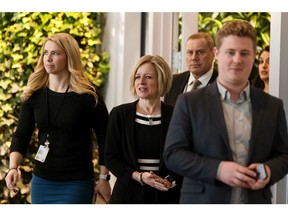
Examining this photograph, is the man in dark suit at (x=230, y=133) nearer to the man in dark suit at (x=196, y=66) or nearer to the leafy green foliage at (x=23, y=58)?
the man in dark suit at (x=196, y=66)

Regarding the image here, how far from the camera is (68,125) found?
352cm

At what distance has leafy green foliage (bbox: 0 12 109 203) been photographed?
6.59m

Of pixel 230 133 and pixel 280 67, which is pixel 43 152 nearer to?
pixel 280 67

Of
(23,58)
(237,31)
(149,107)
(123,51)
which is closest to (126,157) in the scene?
(149,107)

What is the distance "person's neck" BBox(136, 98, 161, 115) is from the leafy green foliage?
3.42m

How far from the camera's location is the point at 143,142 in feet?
10.3

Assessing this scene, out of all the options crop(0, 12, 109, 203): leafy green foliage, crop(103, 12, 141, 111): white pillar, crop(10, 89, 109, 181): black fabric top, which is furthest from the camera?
crop(0, 12, 109, 203): leafy green foliage

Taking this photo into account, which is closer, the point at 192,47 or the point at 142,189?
the point at 142,189

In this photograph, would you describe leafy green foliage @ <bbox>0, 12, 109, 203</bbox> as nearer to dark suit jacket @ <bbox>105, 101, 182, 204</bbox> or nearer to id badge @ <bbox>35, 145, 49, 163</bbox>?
id badge @ <bbox>35, 145, 49, 163</bbox>

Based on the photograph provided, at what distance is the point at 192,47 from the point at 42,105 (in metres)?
1.00

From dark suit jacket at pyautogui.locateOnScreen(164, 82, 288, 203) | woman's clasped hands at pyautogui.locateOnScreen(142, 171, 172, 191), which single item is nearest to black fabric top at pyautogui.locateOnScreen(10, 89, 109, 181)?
woman's clasped hands at pyautogui.locateOnScreen(142, 171, 172, 191)

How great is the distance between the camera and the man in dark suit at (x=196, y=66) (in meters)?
3.87
